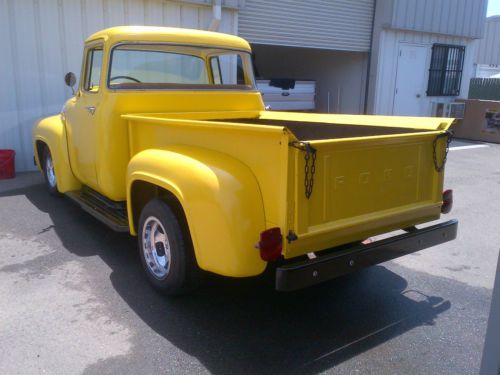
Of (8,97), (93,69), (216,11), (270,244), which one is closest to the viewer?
(270,244)

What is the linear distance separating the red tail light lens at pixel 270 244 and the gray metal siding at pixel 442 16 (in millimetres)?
11097

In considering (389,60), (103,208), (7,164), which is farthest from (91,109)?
(389,60)

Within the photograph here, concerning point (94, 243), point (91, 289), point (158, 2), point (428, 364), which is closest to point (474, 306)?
point (428, 364)

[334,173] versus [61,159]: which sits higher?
[334,173]

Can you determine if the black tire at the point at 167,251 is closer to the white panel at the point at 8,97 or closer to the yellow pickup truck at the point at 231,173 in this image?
the yellow pickup truck at the point at 231,173

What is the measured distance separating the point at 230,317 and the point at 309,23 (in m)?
9.58

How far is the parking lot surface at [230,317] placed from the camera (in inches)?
107

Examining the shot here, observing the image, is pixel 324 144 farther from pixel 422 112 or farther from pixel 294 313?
pixel 422 112

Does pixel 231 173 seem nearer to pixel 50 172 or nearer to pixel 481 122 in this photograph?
pixel 50 172

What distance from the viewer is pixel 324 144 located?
267 centimetres

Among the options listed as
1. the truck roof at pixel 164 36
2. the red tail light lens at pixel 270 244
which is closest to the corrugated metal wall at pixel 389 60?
the truck roof at pixel 164 36

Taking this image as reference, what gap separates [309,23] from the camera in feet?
37.1

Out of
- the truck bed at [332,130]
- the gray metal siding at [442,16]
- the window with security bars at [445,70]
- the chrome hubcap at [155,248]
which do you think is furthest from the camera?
the window with security bars at [445,70]

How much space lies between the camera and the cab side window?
15.0 feet
